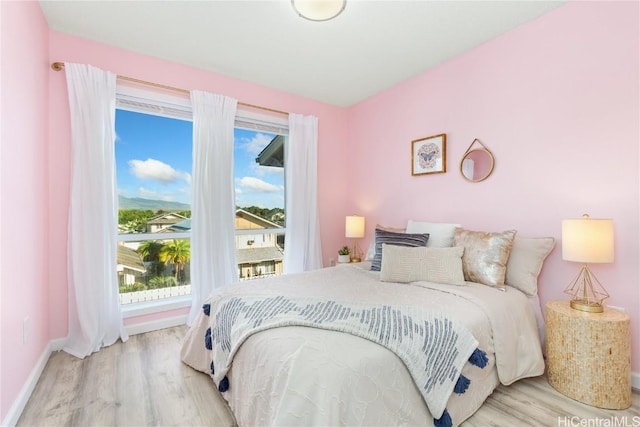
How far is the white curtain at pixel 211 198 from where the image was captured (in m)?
2.88

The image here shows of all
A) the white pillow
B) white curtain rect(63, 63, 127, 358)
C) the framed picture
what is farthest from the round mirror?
white curtain rect(63, 63, 127, 358)

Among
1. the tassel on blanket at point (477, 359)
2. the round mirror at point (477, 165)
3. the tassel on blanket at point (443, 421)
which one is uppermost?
the round mirror at point (477, 165)

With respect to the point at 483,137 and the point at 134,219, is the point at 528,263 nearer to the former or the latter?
the point at 483,137

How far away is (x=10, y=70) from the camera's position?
5.25 ft

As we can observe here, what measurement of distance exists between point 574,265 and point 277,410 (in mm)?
2166

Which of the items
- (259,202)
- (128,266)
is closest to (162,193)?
(128,266)

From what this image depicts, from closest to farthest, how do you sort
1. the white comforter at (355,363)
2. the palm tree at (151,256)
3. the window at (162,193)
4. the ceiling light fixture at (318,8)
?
the white comforter at (355,363), the ceiling light fixture at (318,8), the window at (162,193), the palm tree at (151,256)

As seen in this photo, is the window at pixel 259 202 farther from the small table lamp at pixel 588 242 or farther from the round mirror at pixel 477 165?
the small table lamp at pixel 588 242

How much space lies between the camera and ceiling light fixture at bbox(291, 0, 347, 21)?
1835 mm

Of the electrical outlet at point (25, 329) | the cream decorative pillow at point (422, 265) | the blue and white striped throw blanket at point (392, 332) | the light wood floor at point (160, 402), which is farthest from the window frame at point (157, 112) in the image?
the cream decorative pillow at point (422, 265)

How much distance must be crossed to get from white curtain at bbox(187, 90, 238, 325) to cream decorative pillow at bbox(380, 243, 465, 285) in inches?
64.4

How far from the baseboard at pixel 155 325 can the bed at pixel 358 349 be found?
82cm

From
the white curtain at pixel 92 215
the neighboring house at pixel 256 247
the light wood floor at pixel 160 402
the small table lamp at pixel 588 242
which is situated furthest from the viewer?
the neighboring house at pixel 256 247

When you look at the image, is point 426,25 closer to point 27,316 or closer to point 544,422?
point 544,422
